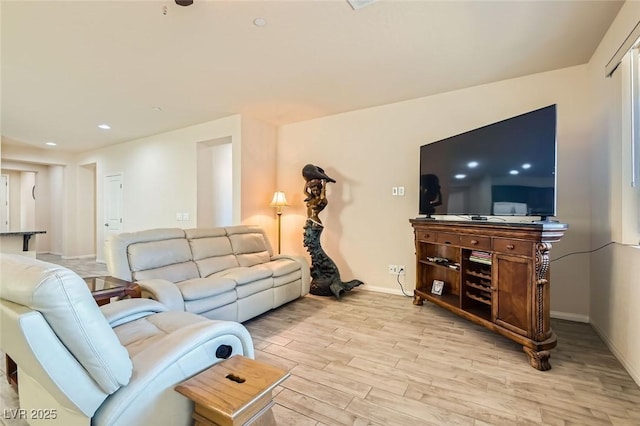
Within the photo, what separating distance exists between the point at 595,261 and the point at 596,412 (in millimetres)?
1641

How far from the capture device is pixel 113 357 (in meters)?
0.99

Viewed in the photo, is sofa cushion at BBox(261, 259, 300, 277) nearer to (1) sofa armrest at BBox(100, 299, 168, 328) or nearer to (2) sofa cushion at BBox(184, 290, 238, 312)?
(2) sofa cushion at BBox(184, 290, 238, 312)

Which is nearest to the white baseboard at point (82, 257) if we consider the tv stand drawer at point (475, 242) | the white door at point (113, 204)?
the white door at point (113, 204)

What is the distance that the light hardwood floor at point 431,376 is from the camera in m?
1.58

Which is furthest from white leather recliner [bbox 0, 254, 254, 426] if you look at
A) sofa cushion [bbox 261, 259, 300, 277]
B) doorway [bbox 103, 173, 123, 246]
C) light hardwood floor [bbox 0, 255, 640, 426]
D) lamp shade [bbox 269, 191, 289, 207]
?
doorway [bbox 103, 173, 123, 246]

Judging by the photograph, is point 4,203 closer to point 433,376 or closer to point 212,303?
point 212,303

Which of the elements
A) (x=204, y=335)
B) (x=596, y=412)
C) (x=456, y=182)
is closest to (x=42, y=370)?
(x=204, y=335)

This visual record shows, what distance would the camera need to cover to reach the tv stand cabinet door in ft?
6.92

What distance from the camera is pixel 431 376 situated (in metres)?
1.95

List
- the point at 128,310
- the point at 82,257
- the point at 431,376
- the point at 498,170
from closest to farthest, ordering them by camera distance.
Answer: the point at 128,310
the point at 431,376
the point at 498,170
the point at 82,257

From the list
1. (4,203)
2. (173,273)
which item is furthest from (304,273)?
(4,203)

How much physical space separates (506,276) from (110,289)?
9.59ft

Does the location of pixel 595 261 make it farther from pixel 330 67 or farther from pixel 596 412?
pixel 330 67

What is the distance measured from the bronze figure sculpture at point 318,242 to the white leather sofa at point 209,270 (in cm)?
24
